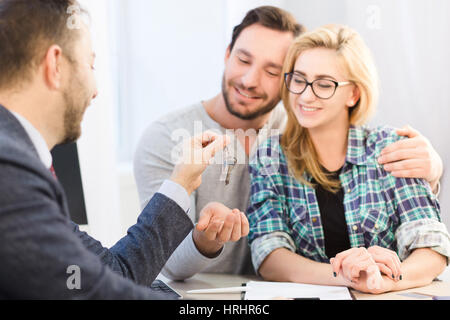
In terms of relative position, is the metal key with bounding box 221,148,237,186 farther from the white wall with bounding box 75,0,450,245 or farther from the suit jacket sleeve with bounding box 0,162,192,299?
the suit jacket sleeve with bounding box 0,162,192,299

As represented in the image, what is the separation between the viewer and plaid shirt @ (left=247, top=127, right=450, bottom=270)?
129 cm

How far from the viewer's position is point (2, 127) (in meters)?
0.70

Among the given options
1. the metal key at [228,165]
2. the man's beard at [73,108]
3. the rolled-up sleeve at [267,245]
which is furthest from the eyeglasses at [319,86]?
the man's beard at [73,108]

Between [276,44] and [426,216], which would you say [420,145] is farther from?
[276,44]

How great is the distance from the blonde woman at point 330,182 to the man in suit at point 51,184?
0.27 meters

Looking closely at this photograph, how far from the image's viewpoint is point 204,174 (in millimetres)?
1415

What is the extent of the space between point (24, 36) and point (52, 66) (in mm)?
58

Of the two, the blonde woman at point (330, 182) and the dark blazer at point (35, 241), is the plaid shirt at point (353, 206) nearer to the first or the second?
the blonde woman at point (330, 182)

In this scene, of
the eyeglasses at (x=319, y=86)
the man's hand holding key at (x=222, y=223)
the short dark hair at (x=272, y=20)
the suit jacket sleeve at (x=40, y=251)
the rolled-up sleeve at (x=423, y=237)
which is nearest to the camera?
the suit jacket sleeve at (x=40, y=251)

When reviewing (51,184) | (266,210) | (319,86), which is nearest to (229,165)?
(266,210)

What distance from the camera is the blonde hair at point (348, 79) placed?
1.36 meters

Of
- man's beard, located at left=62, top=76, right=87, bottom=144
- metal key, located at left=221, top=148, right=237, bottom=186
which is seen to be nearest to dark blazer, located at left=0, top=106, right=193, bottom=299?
man's beard, located at left=62, top=76, right=87, bottom=144

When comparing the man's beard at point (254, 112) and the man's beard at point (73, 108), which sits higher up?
the man's beard at point (73, 108)
